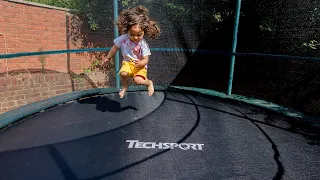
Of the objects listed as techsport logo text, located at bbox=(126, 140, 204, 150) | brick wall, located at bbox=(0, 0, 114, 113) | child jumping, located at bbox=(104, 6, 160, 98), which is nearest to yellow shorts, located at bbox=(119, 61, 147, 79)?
child jumping, located at bbox=(104, 6, 160, 98)

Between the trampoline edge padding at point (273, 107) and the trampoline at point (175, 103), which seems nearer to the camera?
the trampoline at point (175, 103)

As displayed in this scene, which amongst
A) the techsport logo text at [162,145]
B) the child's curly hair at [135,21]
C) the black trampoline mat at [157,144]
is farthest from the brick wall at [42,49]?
the techsport logo text at [162,145]

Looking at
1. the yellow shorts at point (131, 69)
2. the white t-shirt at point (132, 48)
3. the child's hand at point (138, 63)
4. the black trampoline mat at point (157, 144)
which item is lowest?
the black trampoline mat at point (157, 144)

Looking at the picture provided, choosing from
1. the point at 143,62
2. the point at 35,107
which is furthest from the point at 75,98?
the point at 143,62

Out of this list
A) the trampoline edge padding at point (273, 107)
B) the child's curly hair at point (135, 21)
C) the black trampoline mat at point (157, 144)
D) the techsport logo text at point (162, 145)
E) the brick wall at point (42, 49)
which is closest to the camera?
the black trampoline mat at point (157, 144)

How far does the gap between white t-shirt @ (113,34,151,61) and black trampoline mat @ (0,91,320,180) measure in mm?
538

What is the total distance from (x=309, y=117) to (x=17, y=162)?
248cm

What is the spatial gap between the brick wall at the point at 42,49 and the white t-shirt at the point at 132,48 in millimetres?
1871

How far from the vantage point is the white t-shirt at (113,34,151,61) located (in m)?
2.33

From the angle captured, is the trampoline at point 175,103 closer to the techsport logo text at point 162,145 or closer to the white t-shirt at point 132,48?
the techsport logo text at point 162,145

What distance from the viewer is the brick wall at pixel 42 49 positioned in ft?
12.4

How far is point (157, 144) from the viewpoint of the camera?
5.72ft

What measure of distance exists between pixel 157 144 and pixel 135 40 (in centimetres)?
98

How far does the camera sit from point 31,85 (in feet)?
13.5
